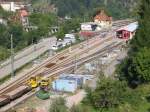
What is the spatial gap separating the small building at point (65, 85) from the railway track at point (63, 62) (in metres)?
1.75

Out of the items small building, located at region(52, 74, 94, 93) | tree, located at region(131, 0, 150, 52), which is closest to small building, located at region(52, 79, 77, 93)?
small building, located at region(52, 74, 94, 93)

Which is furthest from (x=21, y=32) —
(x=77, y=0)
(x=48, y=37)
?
(x=77, y=0)

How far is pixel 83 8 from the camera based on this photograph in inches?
4215

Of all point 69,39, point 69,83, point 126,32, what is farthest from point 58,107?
point 69,39

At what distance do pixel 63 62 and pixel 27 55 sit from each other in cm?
834

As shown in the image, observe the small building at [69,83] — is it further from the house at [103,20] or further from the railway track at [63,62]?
the house at [103,20]

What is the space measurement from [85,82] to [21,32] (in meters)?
32.3

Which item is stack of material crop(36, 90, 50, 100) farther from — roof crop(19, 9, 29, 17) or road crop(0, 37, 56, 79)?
roof crop(19, 9, 29, 17)

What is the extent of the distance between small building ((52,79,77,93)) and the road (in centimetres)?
827

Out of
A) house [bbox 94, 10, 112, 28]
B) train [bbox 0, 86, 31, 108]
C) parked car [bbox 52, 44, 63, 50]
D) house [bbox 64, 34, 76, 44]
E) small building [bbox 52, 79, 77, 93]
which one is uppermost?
house [bbox 94, 10, 112, 28]

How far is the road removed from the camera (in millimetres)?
42812

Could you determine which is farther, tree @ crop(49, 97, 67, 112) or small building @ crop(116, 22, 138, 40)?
small building @ crop(116, 22, 138, 40)

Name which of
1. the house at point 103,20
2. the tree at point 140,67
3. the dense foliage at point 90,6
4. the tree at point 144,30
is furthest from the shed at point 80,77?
the dense foliage at point 90,6

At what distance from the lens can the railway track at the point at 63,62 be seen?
34.8 meters
